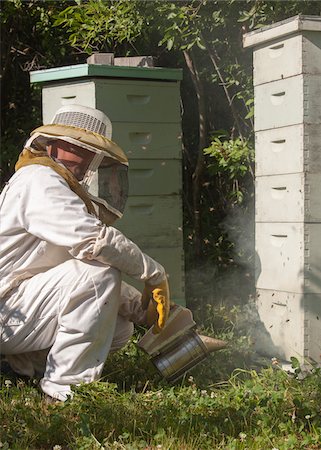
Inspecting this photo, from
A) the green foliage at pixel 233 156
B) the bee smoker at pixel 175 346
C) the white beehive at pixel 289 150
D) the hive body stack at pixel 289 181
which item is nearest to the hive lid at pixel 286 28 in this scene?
the hive body stack at pixel 289 181

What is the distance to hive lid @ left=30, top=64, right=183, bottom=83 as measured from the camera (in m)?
5.06

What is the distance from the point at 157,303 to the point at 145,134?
1.55m

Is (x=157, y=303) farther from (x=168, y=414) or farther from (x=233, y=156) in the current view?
(x=233, y=156)

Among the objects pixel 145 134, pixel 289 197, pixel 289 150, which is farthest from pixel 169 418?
pixel 145 134

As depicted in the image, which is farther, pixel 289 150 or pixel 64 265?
pixel 289 150

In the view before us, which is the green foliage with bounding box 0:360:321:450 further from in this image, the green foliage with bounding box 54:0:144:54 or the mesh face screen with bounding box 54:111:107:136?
the green foliage with bounding box 54:0:144:54

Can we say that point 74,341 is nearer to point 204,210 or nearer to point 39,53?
point 204,210

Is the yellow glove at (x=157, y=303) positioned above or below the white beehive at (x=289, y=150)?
below

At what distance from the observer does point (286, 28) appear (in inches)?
173

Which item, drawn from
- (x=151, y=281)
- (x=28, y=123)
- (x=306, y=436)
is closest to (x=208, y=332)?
(x=151, y=281)

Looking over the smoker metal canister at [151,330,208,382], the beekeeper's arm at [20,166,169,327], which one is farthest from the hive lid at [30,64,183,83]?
the smoker metal canister at [151,330,208,382]

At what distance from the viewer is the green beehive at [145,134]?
5164 mm

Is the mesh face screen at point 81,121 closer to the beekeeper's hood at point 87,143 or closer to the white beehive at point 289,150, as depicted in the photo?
the beekeeper's hood at point 87,143

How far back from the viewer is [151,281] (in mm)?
4059
